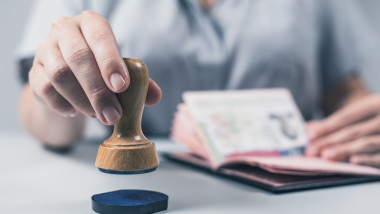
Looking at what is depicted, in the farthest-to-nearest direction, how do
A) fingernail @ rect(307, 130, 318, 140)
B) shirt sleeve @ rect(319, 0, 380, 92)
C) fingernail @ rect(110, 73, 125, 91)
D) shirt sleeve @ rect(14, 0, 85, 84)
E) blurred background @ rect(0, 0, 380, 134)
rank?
blurred background @ rect(0, 0, 380, 134)
shirt sleeve @ rect(319, 0, 380, 92)
shirt sleeve @ rect(14, 0, 85, 84)
fingernail @ rect(307, 130, 318, 140)
fingernail @ rect(110, 73, 125, 91)

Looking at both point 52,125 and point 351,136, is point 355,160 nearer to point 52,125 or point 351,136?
point 351,136

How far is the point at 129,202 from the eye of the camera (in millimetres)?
429

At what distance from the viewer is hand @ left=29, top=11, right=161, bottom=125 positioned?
415 millimetres

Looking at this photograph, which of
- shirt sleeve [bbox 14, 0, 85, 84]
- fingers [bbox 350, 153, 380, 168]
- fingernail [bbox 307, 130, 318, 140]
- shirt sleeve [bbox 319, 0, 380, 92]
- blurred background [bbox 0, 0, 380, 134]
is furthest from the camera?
blurred background [bbox 0, 0, 380, 134]

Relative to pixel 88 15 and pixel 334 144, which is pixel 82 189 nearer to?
pixel 88 15

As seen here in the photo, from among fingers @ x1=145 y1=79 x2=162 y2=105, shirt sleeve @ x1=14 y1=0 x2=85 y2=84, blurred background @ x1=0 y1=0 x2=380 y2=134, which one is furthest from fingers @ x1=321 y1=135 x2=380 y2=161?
blurred background @ x1=0 y1=0 x2=380 y2=134

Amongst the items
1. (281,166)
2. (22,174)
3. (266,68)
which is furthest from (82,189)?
(266,68)

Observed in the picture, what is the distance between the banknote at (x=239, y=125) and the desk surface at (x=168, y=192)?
7 centimetres

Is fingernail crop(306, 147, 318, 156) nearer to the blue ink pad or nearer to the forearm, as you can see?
the blue ink pad

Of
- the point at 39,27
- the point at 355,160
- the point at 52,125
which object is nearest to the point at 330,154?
the point at 355,160

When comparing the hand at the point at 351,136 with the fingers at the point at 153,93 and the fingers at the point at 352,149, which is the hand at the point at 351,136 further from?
the fingers at the point at 153,93

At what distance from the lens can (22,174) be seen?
64 cm

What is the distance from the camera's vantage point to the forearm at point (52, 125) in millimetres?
858

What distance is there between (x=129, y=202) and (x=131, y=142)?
0.07 metres
